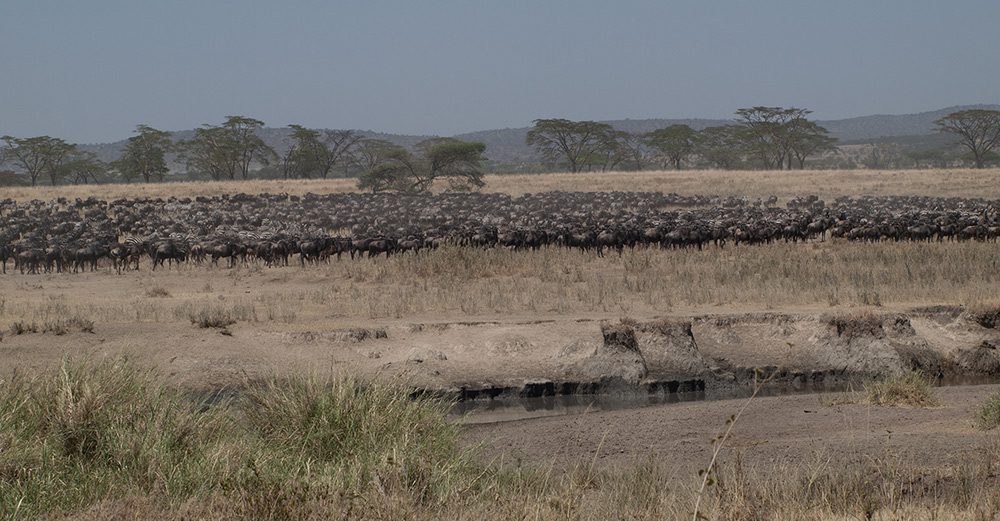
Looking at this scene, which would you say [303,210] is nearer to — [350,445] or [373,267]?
[373,267]

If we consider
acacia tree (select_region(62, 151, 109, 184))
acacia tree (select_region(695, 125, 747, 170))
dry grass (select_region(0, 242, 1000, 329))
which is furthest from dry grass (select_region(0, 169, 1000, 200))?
dry grass (select_region(0, 242, 1000, 329))

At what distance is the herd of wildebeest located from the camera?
27188mm

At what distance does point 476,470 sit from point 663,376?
7.52m

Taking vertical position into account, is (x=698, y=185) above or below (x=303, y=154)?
below

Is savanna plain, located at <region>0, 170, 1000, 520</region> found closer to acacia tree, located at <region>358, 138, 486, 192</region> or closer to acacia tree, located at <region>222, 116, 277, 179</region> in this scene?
acacia tree, located at <region>358, 138, 486, 192</region>

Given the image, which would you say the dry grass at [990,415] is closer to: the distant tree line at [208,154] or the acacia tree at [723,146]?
the distant tree line at [208,154]

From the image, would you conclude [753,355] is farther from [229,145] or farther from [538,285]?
[229,145]

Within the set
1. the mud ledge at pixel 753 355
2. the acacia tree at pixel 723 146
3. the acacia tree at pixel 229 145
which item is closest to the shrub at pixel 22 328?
the mud ledge at pixel 753 355

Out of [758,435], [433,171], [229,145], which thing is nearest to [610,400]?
[758,435]

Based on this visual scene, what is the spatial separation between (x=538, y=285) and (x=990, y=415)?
1172 centimetres

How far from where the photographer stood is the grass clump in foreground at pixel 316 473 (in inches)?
229

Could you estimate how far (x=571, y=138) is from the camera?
85.2 metres

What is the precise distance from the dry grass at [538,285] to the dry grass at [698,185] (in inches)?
1246

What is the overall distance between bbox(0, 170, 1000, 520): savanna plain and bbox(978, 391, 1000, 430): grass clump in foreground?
2 centimetres
